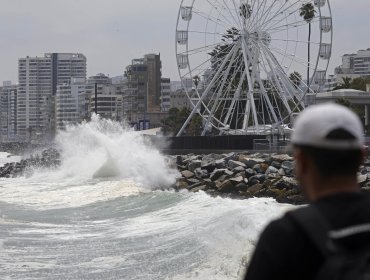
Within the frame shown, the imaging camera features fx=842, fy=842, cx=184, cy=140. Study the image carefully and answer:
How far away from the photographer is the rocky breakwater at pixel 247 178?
25.8 meters

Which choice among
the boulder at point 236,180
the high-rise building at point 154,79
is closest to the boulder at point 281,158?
the boulder at point 236,180

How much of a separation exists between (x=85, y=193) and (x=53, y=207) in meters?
5.46

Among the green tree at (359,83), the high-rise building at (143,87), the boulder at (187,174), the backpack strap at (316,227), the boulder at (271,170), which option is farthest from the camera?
the high-rise building at (143,87)

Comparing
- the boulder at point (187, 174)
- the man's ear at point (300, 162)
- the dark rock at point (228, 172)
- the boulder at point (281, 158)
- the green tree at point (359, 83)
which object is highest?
the green tree at point (359, 83)

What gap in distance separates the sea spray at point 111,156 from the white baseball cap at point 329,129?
30.6m

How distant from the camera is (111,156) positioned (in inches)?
1656

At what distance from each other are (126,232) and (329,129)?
590 inches

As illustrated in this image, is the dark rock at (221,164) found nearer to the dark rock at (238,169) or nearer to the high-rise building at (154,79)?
the dark rock at (238,169)

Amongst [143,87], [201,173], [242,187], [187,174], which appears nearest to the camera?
[242,187]

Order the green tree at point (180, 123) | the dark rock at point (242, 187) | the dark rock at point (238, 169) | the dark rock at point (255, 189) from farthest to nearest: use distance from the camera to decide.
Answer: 1. the green tree at point (180, 123)
2. the dark rock at point (238, 169)
3. the dark rock at point (242, 187)
4. the dark rock at point (255, 189)

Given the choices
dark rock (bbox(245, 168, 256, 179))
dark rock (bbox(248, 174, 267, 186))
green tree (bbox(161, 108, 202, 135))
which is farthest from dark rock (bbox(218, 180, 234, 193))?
green tree (bbox(161, 108, 202, 135))

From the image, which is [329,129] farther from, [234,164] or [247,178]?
[234,164]

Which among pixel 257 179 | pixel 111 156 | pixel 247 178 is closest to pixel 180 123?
pixel 111 156

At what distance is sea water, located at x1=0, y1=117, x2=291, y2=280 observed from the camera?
12.3m
